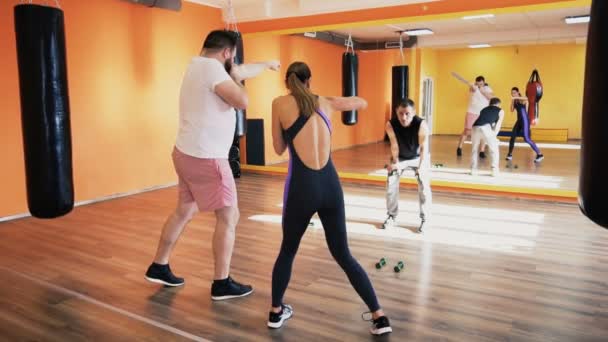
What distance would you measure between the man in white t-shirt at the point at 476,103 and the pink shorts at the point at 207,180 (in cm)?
536

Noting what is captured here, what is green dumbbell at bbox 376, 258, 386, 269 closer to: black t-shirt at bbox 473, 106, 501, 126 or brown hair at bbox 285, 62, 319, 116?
brown hair at bbox 285, 62, 319, 116

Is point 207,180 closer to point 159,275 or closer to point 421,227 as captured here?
point 159,275

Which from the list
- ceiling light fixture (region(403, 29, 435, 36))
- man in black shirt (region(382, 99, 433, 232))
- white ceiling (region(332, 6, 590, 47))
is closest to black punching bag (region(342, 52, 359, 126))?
white ceiling (region(332, 6, 590, 47))

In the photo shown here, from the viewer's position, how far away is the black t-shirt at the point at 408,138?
3688 mm

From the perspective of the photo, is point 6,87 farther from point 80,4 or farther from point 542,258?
point 542,258

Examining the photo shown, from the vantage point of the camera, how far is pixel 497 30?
766cm

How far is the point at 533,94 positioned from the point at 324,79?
307cm

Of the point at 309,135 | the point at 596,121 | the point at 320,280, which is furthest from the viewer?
the point at 320,280

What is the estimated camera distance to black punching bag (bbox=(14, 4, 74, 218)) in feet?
7.59

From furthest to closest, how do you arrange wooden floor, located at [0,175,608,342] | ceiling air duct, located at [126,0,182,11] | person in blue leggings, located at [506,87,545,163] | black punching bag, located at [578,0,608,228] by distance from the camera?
person in blue leggings, located at [506,87,545,163]
ceiling air duct, located at [126,0,182,11]
wooden floor, located at [0,175,608,342]
black punching bag, located at [578,0,608,228]

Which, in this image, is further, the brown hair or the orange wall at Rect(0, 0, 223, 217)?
the orange wall at Rect(0, 0, 223, 217)

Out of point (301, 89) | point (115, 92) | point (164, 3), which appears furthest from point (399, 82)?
point (301, 89)

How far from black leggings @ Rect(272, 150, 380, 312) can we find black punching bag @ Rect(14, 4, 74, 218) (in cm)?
118

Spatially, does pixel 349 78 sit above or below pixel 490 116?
above
